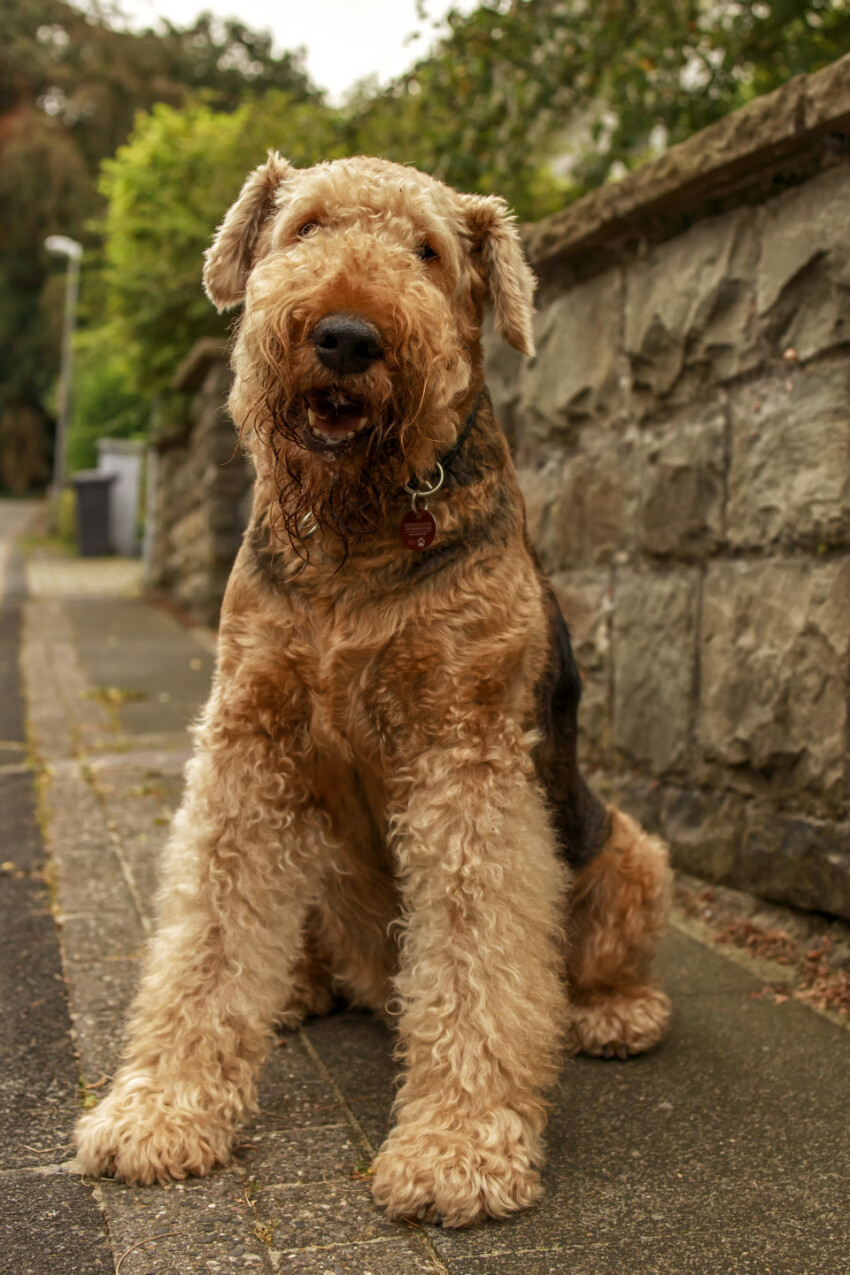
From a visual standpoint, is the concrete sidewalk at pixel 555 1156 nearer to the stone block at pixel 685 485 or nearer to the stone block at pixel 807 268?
the stone block at pixel 685 485

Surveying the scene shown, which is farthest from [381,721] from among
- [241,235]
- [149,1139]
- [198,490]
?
[198,490]

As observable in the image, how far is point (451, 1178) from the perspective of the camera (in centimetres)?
202

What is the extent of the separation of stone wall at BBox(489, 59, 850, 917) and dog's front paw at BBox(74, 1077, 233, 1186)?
1.75 m

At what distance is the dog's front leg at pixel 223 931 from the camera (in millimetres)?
2240

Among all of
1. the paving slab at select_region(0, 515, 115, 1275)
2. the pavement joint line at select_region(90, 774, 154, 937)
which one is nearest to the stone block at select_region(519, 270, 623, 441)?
the pavement joint line at select_region(90, 774, 154, 937)

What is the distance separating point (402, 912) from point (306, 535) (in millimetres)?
847

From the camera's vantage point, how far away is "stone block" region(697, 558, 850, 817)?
3039mm

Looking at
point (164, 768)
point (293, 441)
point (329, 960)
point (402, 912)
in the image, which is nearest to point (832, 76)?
point (293, 441)

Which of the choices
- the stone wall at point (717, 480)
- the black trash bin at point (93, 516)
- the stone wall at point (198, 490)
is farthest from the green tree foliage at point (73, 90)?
the stone wall at point (717, 480)

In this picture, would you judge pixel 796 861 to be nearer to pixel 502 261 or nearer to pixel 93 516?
pixel 502 261

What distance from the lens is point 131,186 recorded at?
37.2 feet

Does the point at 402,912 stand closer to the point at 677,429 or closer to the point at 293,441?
the point at 293,441

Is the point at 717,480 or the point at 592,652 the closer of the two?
the point at 717,480

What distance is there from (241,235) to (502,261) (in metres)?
0.57
